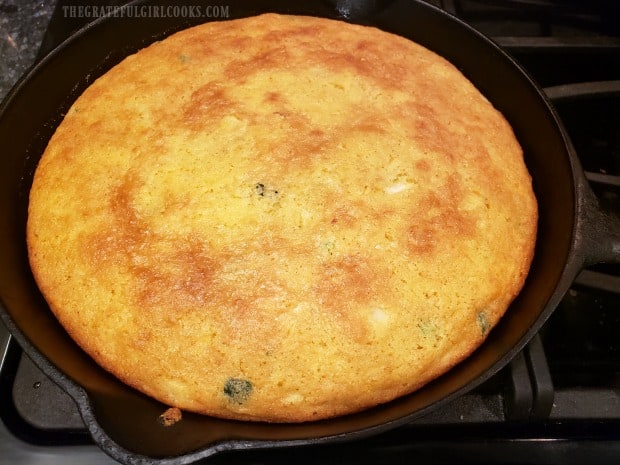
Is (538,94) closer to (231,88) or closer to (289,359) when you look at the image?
(231,88)

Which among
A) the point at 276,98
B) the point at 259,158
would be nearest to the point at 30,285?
the point at 259,158

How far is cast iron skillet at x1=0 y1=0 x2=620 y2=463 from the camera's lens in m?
0.87

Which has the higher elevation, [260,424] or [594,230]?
[594,230]

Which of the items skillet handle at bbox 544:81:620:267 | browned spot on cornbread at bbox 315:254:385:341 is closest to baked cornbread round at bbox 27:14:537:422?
browned spot on cornbread at bbox 315:254:385:341

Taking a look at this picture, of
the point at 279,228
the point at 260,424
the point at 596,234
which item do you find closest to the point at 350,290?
the point at 279,228

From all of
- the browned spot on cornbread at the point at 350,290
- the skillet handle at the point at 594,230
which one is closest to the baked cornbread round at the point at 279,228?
the browned spot on cornbread at the point at 350,290

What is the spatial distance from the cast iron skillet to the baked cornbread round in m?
0.03

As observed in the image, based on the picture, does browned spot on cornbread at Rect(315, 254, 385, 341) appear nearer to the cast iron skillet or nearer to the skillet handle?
the cast iron skillet

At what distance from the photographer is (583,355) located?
1339 millimetres

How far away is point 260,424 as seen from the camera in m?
0.96

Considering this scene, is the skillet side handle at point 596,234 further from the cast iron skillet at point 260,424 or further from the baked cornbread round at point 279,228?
the baked cornbread round at point 279,228

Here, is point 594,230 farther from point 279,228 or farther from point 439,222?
point 279,228

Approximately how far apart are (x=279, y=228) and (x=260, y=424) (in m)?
0.34

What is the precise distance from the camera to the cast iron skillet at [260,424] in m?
0.87
